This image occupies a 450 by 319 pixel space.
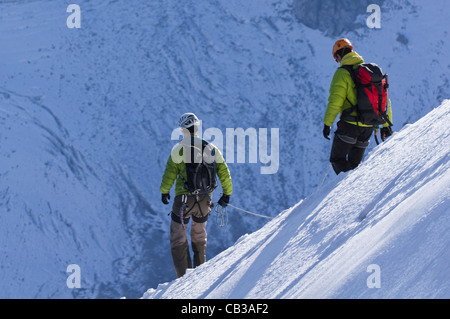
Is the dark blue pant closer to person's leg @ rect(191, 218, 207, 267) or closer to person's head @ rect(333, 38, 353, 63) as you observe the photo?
person's head @ rect(333, 38, 353, 63)

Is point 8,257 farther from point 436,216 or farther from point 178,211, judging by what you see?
point 436,216

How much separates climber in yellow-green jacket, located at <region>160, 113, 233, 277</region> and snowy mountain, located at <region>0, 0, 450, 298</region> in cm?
595

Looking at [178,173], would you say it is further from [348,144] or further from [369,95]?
[369,95]

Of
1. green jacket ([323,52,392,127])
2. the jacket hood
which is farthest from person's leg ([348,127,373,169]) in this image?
the jacket hood

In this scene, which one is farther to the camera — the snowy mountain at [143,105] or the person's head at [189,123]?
the snowy mountain at [143,105]

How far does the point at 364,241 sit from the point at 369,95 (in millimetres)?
2663

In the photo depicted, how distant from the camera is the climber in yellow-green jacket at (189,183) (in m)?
6.78

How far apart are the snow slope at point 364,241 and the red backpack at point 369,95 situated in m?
0.43

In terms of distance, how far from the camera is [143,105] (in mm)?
17016

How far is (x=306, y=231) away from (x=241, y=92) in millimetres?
12279

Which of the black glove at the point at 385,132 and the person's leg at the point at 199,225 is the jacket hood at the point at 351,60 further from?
the person's leg at the point at 199,225

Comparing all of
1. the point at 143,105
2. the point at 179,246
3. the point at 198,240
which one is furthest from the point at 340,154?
the point at 143,105

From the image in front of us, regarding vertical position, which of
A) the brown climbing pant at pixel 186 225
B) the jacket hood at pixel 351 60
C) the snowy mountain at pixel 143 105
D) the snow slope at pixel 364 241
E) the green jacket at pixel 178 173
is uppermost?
the snowy mountain at pixel 143 105

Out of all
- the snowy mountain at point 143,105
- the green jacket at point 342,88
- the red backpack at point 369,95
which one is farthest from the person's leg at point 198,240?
the snowy mountain at point 143,105
